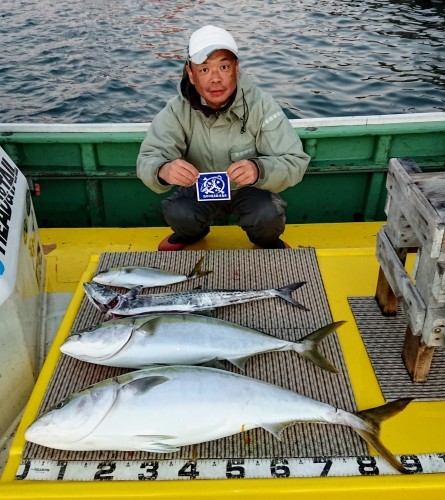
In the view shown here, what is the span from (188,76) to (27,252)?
58.9 inches

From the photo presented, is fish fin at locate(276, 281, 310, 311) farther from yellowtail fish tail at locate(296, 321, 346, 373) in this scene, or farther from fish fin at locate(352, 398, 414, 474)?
fish fin at locate(352, 398, 414, 474)

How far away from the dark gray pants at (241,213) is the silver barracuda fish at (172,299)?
2.28ft

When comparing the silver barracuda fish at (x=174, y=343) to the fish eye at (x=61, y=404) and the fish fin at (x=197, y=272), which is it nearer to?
the fish eye at (x=61, y=404)

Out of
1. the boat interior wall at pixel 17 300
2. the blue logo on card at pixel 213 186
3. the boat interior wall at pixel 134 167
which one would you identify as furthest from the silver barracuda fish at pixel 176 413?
the boat interior wall at pixel 134 167

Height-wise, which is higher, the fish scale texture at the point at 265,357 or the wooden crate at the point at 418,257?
the wooden crate at the point at 418,257

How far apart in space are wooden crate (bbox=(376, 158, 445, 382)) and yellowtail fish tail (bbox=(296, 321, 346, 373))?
34 centimetres

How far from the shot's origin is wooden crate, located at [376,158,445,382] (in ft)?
6.68

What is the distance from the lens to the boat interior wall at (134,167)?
13.7 feet

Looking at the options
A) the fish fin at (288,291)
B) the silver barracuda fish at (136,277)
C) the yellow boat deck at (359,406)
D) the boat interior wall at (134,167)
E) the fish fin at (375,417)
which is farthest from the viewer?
the boat interior wall at (134,167)

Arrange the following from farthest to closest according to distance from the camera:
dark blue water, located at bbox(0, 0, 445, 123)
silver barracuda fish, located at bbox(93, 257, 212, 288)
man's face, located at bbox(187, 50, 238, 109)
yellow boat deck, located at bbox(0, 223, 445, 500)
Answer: dark blue water, located at bbox(0, 0, 445, 123)
man's face, located at bbox(187, 50, 238, 109)
silver barracuda fish, located at bbox(93, 257, 212, 288)
yellow boat deck, located at bbox(0, 223, 445, 500)

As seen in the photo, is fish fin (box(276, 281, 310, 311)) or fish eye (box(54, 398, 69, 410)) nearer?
fish eye (box(54, 398, 69, 410))

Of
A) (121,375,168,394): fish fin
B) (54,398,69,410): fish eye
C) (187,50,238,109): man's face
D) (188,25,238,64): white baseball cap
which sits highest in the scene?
(188,25,238,64): white baseball cap

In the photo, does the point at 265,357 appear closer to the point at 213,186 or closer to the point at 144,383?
the point at 144,383

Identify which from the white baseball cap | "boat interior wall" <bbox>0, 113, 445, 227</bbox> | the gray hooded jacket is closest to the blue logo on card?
the gray hooded jacket
